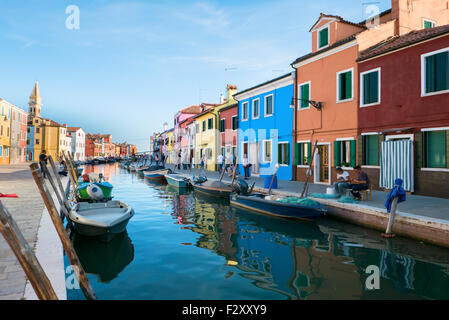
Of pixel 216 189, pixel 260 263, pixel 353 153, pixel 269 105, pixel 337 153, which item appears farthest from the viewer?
pixel 269 105

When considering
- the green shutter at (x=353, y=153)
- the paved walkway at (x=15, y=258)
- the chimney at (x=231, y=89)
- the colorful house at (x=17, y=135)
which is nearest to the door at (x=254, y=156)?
the green shutter at (x=353, y=153)

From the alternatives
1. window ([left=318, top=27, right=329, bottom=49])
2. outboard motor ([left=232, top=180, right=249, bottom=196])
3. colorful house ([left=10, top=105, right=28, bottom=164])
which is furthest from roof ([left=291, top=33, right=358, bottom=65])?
colorful house ([left=10, top=105, right=28, bottom=164])

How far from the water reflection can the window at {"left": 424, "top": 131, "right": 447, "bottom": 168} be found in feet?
36.1

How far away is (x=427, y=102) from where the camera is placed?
37.7 feet

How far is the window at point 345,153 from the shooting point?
14.6m

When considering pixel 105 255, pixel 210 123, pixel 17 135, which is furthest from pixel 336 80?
pixel 17 135

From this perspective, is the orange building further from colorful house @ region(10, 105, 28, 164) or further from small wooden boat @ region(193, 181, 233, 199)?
colorful house @ region(10, 105, 28, 164)

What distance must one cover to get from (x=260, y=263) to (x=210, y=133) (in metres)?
26.2

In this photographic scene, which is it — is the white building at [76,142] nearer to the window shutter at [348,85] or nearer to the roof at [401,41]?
the window shutter at [348,85]

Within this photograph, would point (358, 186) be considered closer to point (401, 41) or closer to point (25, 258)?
point (401, 41)

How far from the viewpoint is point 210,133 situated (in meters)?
32.0

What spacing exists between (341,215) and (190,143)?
105 feet

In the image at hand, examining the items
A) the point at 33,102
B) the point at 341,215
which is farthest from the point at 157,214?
the point at 33,102

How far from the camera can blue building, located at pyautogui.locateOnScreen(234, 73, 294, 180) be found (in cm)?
1944
